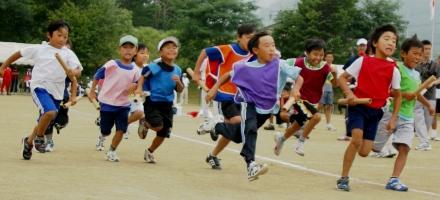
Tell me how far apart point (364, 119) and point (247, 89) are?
1262 millimetres

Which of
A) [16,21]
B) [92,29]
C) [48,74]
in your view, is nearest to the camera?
[48,74]

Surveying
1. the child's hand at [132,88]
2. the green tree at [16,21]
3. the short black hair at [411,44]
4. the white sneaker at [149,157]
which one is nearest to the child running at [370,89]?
the short black hair at [411,44]

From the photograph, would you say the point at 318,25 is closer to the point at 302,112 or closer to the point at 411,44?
the point at 302,112

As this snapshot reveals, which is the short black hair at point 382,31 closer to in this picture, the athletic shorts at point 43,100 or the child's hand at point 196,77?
the child's hand at point 196,77

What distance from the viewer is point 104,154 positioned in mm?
11266

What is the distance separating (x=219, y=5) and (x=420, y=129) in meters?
49.6

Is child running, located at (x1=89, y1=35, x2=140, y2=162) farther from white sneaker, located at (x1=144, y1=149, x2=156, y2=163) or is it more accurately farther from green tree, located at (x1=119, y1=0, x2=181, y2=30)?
green tree, located at (x1=119, y1=0, x2=181, y2=30)

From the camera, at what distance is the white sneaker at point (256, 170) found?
25.6ft

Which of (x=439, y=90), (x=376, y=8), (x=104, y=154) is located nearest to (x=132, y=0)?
(x=376, y=8)

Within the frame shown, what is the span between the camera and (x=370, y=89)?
8344 millimetres

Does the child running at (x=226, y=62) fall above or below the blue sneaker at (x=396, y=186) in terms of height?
above

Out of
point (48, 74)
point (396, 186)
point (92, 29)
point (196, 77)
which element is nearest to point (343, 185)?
point (396, 186)

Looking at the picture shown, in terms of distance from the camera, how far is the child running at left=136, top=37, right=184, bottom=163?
10297 mm

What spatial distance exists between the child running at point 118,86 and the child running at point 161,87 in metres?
0.39
